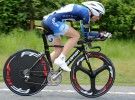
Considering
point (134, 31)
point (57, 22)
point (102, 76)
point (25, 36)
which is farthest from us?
point (134, 31)

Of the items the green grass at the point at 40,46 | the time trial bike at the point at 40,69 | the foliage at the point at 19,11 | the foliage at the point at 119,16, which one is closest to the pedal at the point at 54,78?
the time trial bike at the point at 40,69

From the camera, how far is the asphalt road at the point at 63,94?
8992 millimetres

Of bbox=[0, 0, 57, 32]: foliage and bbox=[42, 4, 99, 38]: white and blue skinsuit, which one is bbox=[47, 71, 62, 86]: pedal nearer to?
bbox=[42, 4, 99, 38]: white and blue skinsuit

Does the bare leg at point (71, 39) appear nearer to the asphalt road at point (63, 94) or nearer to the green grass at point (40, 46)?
the asphalt road at point (63, 94)

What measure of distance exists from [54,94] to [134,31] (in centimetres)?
700

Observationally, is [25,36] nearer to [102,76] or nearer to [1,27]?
[1,27]

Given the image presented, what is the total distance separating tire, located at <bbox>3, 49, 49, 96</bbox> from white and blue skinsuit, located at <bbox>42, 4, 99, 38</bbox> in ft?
1.80

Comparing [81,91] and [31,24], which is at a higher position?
[81,91]

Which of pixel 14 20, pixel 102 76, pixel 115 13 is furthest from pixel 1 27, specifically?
pixel 102 76

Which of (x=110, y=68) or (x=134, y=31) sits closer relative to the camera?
(x=110, y=68)

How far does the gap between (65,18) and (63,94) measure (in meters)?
1.26

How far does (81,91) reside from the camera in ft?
30.1

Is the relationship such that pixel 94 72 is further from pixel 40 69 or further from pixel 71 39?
pixel 40 69

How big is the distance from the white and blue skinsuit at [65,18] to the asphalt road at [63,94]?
100cm
